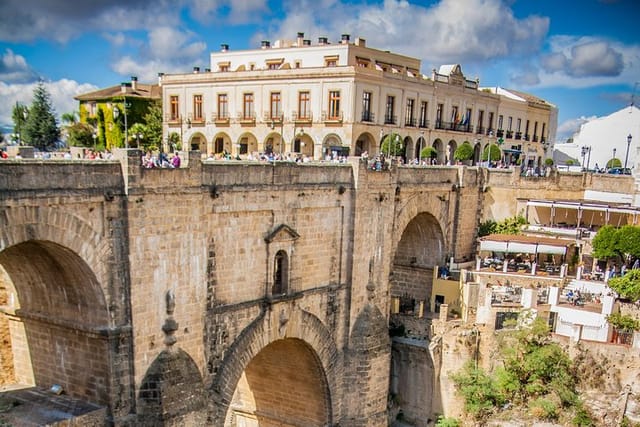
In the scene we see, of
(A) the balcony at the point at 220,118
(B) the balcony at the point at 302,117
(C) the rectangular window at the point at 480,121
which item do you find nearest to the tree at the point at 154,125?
(A) the balcony at the point at 220,118

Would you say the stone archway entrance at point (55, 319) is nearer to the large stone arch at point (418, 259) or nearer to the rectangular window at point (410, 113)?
the large stone arch at point (418, 259)

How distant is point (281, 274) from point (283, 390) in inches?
224

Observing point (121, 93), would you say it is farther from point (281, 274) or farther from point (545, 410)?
point (545, 410)

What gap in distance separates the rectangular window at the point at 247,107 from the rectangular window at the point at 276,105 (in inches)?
62.3

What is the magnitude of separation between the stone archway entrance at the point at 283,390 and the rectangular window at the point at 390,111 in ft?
66.1

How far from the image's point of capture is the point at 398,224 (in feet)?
78.6

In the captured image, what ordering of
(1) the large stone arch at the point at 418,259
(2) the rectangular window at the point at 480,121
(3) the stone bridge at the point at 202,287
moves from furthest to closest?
(2) the rectangular window at the point at 480,121 → (1) the large stone arch at the point at 418,259 → (3) the stone bridge at the point at 202,287

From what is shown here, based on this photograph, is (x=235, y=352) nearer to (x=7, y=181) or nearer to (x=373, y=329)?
(x=373, y=329)

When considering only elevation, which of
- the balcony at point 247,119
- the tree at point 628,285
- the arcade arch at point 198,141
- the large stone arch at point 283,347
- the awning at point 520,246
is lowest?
the large stone arch at point 283,347

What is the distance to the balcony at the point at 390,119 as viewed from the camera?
37188 millimetres

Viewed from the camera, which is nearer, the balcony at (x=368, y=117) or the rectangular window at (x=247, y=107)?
the balcony at (x=368, y=117)

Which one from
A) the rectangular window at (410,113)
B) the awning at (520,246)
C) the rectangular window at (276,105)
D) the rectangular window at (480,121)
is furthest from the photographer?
the rectangular window at (480,121)

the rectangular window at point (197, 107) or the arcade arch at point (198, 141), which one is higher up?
the rectangular window at point (197, 107)

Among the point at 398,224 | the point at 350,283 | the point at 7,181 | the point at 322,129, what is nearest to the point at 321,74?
the point at 322,129
